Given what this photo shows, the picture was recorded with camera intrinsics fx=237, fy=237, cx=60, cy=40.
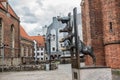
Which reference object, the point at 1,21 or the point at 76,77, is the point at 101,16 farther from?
the point at 1,21

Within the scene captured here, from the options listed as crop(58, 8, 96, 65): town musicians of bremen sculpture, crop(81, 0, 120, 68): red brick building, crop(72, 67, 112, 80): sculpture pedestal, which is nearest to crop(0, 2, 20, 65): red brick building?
crop(81, 0, 120, 68): red brick building

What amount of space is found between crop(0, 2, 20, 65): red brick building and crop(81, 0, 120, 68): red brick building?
19.8m

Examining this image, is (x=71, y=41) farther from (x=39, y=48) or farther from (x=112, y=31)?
(x=39, y=48)

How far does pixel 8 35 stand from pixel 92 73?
3112 cm

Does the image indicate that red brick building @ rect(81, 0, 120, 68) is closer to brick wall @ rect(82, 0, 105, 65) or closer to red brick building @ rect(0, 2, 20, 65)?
brick wall @ rect(82, 0, 105, 65)

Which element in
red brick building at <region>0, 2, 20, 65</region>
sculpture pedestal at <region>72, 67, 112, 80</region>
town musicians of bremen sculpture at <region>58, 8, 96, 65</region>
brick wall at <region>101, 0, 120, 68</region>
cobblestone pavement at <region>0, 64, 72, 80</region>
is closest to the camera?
sculpture pedestal at <region>72, 67, 112, 80</region>

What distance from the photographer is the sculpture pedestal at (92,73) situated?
985 centimetres

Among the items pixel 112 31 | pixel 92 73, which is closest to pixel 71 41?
pixel 92 73

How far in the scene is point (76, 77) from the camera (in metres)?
10.2

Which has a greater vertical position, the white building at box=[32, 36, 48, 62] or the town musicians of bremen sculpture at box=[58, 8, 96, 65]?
the white building at box=[32, 36, 48, 62]

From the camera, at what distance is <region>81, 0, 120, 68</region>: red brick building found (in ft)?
52.9

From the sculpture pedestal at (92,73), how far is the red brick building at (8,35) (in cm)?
2610

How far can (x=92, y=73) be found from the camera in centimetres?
999

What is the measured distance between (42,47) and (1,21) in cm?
6472
